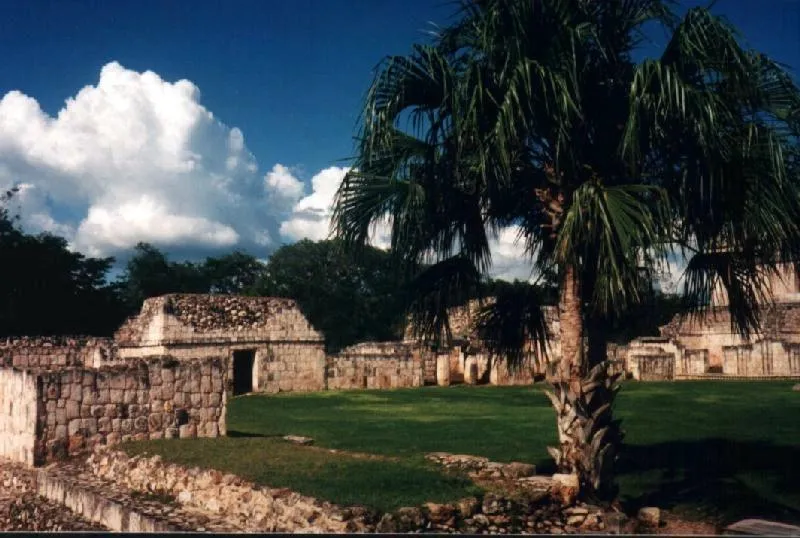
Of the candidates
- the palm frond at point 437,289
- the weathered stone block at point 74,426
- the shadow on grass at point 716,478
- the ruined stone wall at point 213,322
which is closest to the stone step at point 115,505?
the weathered stone block at point 74,426

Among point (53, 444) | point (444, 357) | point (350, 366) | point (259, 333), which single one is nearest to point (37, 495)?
point (53, 444)

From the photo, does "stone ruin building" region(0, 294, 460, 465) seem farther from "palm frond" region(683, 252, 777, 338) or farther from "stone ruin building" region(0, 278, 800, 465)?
"palm frond" region(683, 252, 777, 338)

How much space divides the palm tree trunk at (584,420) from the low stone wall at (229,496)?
6.76 feet

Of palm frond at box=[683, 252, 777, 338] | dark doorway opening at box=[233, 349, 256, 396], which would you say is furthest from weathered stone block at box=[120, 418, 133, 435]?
dark doorway opening at box=[233, 349, 256, 396]

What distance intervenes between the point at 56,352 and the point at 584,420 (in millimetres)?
17544

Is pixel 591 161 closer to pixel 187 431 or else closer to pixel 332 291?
pixel 187 431

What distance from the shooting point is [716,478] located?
873 cm

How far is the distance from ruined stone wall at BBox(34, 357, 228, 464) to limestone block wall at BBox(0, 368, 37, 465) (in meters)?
0.14

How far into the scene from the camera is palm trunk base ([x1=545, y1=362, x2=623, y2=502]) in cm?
686

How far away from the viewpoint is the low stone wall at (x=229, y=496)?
6.10 m

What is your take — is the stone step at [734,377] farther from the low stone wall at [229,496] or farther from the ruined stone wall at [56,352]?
the low stone wall at [229,496]

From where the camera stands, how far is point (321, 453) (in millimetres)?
9102

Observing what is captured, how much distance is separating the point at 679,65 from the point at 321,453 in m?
5.50

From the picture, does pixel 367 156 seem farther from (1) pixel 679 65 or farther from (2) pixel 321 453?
(2) pixel 321 453
